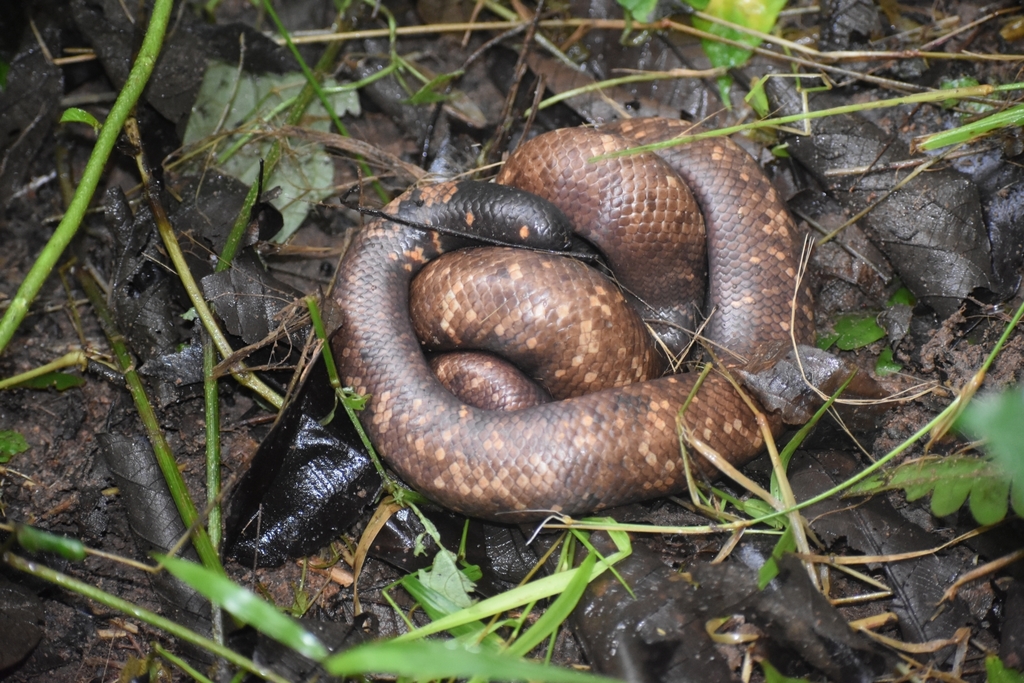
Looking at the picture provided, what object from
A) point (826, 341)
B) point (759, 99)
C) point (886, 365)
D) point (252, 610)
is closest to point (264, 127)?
point (759, 99)

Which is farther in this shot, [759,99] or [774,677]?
[759,99]

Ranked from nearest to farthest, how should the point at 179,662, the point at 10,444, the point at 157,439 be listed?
the point at 179,662
the point at 157,439
the point at 10,444

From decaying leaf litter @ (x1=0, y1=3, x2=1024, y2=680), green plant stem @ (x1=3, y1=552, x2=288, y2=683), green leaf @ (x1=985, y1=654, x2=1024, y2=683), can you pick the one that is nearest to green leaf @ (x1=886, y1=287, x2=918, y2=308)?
decaying leaf litter @ (x1=0, y1=3, x2=1024, y2=680)

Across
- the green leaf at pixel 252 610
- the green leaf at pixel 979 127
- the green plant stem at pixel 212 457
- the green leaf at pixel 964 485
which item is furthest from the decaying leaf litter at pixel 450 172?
the green leaf at pixel 252 610

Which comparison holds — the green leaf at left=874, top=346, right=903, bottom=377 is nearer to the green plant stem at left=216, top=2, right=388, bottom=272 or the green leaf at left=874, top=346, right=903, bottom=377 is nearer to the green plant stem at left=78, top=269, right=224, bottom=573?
the green plant stem at left=216, top=2, right=388, bottom=272

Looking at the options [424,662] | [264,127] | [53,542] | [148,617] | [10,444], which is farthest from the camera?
[264,127]

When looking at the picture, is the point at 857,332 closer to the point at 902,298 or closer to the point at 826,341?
the point at 826,341
